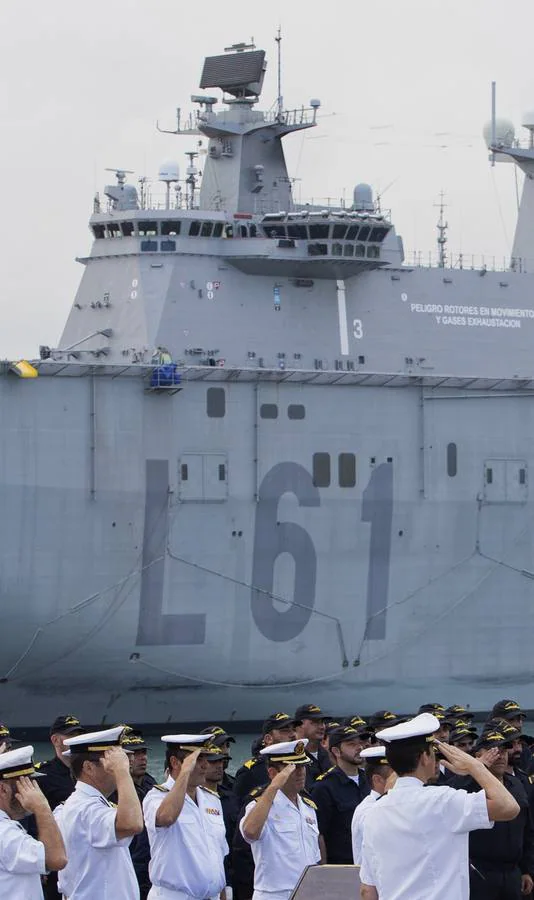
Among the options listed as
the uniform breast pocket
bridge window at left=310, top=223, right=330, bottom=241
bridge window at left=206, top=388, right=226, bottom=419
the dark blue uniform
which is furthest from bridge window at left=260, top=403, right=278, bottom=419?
the uniform breast pocket

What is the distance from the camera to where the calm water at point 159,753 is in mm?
27953

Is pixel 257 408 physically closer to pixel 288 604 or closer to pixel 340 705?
pixel 288 604

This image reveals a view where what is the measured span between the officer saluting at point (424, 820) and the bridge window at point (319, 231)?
88.3 feet

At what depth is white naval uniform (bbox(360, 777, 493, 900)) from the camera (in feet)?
26.4

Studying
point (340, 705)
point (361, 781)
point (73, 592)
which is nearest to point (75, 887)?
point (361, 781)

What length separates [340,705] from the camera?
33.3 meters

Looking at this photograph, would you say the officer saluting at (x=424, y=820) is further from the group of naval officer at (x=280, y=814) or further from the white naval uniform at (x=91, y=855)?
the white naval uniform at (x=91, y=855)

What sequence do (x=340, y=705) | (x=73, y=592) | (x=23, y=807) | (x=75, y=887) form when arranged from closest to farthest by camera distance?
(x=23, y=807)
(x=75, y=887)
(x=73, y=592)
(x=340, y=705)

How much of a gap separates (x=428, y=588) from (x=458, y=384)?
4107 millimetres

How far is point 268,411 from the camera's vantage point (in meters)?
32.4

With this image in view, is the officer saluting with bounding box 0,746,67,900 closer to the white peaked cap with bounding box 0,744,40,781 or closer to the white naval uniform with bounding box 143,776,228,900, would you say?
the white peaked cap with bounding box 0,744,40,781

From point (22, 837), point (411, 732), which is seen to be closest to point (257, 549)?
point (22, 837)

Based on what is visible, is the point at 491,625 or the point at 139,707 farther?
the point at 491,625

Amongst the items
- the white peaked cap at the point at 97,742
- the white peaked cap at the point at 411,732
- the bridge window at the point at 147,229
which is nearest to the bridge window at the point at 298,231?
the bridge window at the point at 147,229
